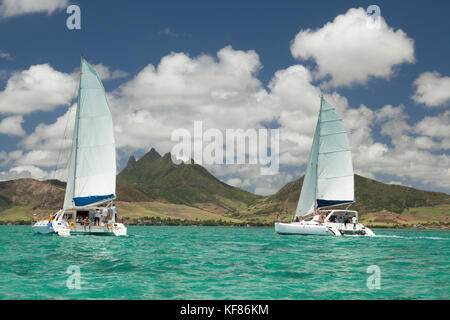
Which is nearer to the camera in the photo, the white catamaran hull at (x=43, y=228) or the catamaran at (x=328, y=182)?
the white catamaran hull at (x=43, y=228)

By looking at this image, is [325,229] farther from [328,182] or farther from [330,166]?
[330,166]

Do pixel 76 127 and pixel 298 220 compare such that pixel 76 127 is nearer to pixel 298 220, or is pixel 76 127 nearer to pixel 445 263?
pixel 298 220

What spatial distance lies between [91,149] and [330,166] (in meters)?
45.9

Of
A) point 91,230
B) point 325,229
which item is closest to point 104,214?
point 91,230

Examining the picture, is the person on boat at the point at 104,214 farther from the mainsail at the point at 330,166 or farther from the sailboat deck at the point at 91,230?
the mainsail at the point at 330,166

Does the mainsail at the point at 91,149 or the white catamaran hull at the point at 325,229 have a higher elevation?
the mainsail at the point at 91,149

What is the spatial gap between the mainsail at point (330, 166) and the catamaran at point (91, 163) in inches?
1576

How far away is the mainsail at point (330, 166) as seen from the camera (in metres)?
85.6

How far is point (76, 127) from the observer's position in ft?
236

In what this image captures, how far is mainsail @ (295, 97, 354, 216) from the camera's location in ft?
281

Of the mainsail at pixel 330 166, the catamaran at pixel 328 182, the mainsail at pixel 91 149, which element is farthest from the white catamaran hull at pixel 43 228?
the mainsail at pixel 330 166

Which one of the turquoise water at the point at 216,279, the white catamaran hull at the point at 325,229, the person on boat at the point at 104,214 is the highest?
the person on boat at the point at 104,214
